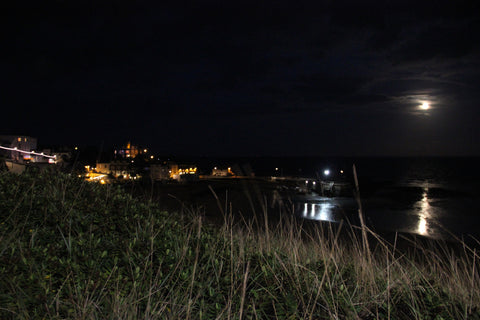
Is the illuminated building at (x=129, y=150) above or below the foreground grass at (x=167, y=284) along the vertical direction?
above

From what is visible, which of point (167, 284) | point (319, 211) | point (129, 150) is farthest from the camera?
point (129, 150)

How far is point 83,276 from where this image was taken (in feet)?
7.68

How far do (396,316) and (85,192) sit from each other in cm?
403

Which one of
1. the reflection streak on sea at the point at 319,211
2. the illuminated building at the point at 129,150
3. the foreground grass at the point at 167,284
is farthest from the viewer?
the illuminated building at the point at 129,150

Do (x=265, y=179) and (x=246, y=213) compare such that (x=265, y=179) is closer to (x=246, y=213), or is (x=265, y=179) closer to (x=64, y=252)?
(x=246, y=213)

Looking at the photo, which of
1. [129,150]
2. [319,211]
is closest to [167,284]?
[319,211]

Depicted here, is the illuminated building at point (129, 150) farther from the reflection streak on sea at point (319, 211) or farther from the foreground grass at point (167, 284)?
the foreground grass at point (167, 284)

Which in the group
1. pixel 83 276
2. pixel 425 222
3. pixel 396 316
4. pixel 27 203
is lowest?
pixel 425 222

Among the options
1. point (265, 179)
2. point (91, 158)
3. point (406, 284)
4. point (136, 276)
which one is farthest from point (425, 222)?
point (91, 158)

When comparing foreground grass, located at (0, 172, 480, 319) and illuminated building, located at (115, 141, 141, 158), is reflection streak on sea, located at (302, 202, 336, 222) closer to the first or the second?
foreground grass, located at (0, 172, 480, 319)

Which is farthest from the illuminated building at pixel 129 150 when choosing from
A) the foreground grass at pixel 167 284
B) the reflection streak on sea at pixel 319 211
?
the foreground grass at pixel 167 284

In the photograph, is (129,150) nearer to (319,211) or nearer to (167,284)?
(319,211)

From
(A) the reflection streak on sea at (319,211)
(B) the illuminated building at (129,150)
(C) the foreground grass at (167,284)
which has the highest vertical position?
(B) the illuminated building at (129,150)

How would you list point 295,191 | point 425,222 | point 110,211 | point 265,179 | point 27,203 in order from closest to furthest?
point 27,203 < point 110,211 < point 425,222 < point 295,191 < point 265,179
